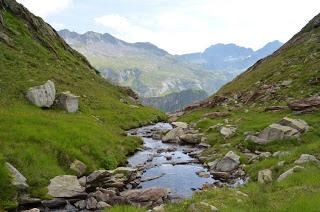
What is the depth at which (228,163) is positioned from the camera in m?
34.5

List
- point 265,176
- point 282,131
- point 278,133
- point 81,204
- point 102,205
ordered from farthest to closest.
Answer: point 278,133 → point 282,131 → point 265,176 → point 81,204 → point 102,205

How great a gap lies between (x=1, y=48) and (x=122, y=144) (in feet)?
113

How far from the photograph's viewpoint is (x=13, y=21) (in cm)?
8931

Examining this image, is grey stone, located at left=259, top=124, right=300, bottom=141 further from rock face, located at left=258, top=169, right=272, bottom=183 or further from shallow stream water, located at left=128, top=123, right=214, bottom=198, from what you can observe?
rock face, located at left=258, top=169, right=272, bottom=183

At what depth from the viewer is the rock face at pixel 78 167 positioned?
30455 millimetres

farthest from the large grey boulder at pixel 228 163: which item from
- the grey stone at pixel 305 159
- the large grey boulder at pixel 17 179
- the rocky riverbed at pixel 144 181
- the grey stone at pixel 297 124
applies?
the large grey boulder at pixel 17 179

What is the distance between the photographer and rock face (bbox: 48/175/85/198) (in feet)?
84.4

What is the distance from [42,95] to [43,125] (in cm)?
1567

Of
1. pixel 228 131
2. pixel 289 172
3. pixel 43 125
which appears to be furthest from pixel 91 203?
pixel 228 131

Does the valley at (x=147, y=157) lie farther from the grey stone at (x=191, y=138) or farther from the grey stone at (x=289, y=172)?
the grey stone at (x=191, y=138)

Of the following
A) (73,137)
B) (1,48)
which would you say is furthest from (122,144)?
(1,48)

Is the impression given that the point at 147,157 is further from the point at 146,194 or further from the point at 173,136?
the point at 146,194

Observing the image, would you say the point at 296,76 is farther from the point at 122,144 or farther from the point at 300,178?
the point at 300,178

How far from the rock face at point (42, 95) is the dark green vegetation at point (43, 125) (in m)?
1.01
